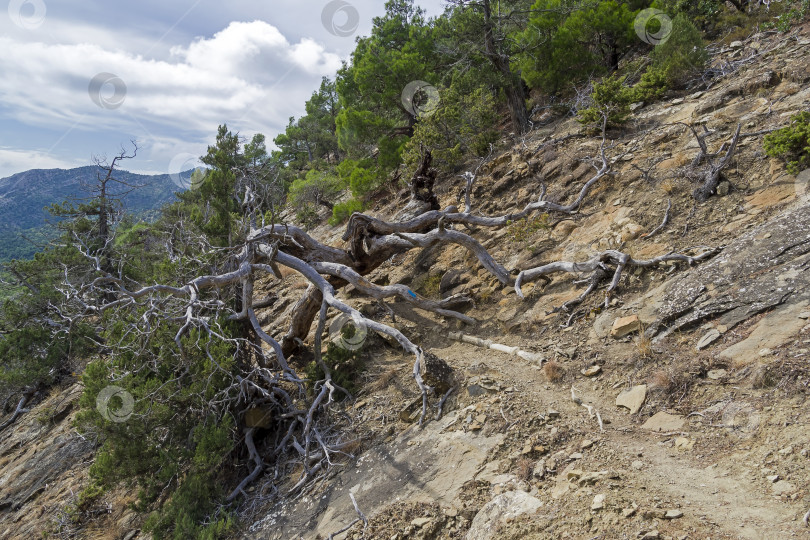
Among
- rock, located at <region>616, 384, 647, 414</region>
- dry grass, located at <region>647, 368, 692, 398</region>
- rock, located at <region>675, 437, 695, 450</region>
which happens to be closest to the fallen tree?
rock, located at <region>616, 384, 647, 414</region>

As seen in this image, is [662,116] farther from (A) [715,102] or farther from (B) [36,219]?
(B) [36,219]

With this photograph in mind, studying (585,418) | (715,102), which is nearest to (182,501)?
(585,418)

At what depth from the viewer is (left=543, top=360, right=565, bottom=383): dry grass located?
5.11 metres

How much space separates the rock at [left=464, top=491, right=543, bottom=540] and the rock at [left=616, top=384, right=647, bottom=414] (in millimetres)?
1489

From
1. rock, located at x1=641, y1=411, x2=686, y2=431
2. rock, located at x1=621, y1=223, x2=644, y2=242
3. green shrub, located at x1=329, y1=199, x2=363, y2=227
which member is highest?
green shrub, located at x1=329, y1=199, x2=363, y2=227

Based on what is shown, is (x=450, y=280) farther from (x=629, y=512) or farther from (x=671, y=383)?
(x=629, y=512)

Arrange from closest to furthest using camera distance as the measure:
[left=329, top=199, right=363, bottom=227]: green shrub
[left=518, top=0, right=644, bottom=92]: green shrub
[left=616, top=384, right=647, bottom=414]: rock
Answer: [left=616, top=384, right=647, bottom=414]: rock → [left=518, top=0, right=644, bottom=92]: green shrub → [left=329, top=199, right=363, bottom=227]: green shrub

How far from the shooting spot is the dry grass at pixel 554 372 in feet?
16.8

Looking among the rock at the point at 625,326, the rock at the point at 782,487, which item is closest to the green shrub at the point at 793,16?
the rock at the point at 625,326

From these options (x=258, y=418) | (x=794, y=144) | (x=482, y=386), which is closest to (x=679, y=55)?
(x=794, y=144)

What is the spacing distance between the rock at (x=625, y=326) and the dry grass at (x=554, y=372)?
2.73 ft

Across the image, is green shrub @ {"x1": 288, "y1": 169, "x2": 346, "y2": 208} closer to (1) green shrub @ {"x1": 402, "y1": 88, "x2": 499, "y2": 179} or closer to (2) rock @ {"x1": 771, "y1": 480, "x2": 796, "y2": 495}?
(1) green shrub @ {"x1": 402, "y1": 88, "x2": 499, "y2": 179}

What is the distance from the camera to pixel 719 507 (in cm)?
277

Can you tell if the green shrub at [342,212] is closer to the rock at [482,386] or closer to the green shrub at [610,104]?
the green shrub at [610,104]
